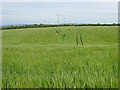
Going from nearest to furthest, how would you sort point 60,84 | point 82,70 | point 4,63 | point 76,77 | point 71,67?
point 60,84 < point 76,77 < point 82,70 < point 71,67 < point 4,63

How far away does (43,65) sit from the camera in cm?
211

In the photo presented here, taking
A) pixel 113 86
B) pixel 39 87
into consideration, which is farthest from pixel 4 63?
pixel 113 86

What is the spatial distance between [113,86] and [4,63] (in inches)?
76.9

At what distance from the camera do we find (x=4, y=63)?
235 cm

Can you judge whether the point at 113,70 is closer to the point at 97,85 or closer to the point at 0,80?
the point at 97,85

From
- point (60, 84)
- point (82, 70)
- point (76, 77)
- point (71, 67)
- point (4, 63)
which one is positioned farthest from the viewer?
point (4, 63)

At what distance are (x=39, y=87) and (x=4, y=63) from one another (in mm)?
1214

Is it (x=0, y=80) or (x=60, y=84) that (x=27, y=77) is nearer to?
(x=0, y=80)

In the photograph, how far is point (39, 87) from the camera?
148cm

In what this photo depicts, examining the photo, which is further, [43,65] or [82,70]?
[43,65]

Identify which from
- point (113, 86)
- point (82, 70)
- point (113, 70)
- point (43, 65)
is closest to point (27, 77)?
point (43, 65)

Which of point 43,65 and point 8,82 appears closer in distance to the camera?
point 8,82

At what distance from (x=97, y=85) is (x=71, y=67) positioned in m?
0.64

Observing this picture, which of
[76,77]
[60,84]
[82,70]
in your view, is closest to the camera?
[60,84]
